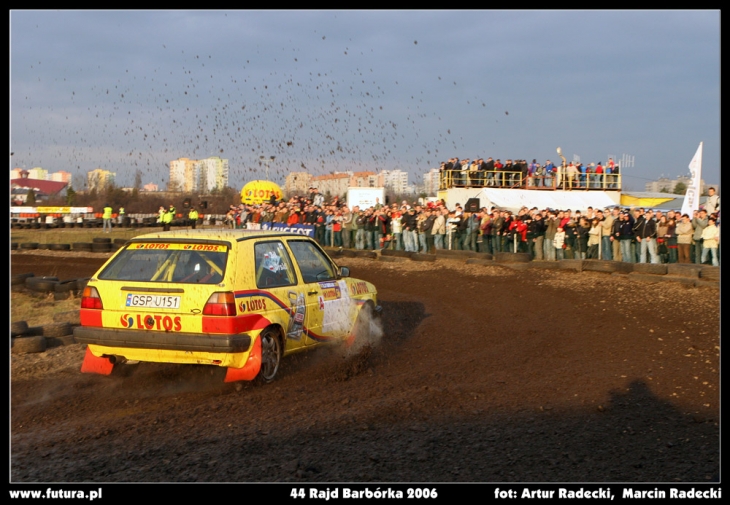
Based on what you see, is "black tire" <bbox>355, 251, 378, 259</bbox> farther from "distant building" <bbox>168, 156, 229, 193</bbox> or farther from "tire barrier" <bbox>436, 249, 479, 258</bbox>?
"distant building" <bbox>168, 156, 229, 193</bbox>

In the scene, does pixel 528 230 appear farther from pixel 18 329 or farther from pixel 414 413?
pixel 414 413

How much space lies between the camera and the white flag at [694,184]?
20766 mm

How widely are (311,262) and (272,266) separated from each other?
32.4 inches

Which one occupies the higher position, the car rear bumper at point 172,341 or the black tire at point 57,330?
the car rear bumper at point 172,341

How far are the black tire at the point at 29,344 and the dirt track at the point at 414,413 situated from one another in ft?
0.30

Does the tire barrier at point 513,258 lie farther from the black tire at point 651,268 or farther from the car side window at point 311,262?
the car side window at point 311,262

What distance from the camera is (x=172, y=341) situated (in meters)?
6.11

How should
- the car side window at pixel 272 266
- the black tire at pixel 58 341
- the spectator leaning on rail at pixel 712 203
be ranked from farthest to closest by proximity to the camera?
the spectator leaning on rail at pixel 712 203, the black tire at pixel 58 341, the car side window at pixel 272 266

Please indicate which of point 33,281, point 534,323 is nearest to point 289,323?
point 534,323

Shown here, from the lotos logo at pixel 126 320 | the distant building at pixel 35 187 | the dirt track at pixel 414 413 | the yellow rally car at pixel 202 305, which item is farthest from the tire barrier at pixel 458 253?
the distant building at pixel 35 187

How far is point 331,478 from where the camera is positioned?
420 cm

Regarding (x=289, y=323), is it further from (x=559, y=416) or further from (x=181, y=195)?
(x=181, y=195)

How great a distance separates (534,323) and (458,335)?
142cm

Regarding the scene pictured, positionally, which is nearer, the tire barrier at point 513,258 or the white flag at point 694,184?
the tire barrier at point 513,258
